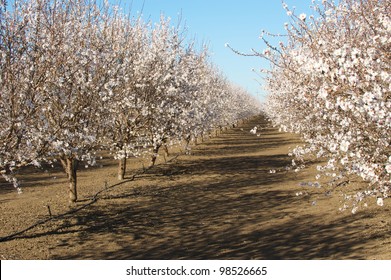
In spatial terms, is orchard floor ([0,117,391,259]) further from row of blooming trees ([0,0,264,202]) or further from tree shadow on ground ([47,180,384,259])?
row of blooming trees ([0,0,264,202])

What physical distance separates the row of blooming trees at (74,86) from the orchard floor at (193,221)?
6.87ft

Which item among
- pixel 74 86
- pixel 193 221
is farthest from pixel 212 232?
pixel 74 86

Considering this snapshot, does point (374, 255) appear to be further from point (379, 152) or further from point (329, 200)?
point (329, 200)

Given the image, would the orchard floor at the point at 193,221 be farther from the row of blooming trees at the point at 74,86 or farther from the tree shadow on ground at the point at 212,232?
the row of blooming trees at the point at 74,86

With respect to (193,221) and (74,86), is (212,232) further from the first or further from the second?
(74,86)

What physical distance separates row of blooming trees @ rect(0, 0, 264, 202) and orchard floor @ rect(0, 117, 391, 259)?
2094 millimetres

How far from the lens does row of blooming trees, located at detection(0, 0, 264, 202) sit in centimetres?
959

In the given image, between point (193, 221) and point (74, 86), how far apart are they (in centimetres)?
585

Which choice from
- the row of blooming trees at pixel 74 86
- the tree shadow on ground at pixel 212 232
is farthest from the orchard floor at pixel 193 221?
the row of blooming trees at pixel 74 86

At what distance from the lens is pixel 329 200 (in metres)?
15.1

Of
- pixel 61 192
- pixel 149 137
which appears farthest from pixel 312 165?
pixel 61 192

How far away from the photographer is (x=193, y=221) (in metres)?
13.2

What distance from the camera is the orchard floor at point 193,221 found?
1015 cm

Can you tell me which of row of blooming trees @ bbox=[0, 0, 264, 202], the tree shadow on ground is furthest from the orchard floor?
row of blooming trees @ bbox=[0, 0, 264, 202]
